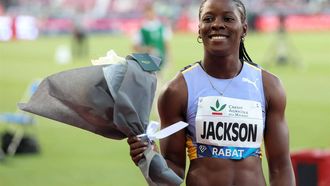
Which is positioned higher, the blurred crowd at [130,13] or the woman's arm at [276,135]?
the woman's arm at [276,135]

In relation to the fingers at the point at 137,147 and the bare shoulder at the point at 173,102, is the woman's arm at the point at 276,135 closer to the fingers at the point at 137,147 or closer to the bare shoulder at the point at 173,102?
the bare shoulder at the point at 173,102

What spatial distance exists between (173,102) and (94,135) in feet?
36.5

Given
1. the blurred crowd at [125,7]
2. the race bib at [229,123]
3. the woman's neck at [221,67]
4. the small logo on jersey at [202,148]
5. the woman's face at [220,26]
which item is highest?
the woman's face at [220,26]

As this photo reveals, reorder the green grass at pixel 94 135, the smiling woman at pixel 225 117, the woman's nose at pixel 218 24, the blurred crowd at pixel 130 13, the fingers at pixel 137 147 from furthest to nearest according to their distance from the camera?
the blurred crowd at pixel 130 13, the green grass at pixel 94 135, the smiling woman at pixel 225 117, the woman's nose at pixel 218 24, the fingers at pixel 137 147

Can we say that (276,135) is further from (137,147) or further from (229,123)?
(137,147)

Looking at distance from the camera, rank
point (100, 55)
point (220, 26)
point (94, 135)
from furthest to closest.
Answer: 1. point (100, 55)
2. point (94, 135)
3. point (220, 26)

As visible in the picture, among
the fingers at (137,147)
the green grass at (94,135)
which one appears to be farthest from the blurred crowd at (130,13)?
the fingers at (137,147)

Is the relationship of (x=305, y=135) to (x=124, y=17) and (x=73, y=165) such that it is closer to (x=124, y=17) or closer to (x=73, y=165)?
(x=73, y=165)

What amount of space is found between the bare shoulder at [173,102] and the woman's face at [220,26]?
0.27 m

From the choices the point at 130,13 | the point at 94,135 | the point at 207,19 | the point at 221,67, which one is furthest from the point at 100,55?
the point at 207,19

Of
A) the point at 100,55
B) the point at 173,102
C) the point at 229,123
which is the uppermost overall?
the point at 173,102

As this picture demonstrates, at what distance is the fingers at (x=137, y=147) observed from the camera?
4.59 metres

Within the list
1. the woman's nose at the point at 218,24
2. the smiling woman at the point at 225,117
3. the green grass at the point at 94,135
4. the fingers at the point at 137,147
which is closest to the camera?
the fingers at the point at 137,147

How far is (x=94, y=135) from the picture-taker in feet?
52.8
